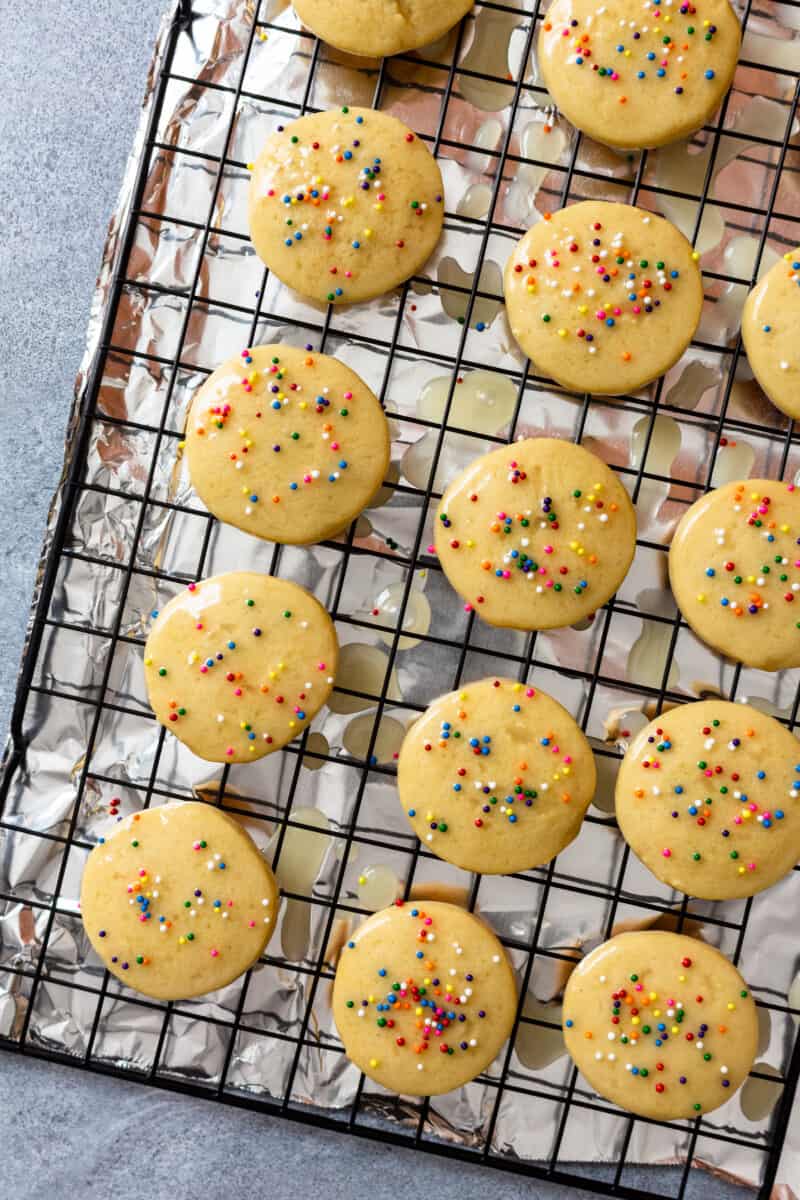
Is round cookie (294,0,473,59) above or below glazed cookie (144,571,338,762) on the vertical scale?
above

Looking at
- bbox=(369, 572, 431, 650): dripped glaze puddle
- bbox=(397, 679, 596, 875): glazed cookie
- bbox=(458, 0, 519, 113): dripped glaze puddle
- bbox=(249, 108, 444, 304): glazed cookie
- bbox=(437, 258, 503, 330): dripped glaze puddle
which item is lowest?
bbox=(397, 679, 596, 875): glazed cookie

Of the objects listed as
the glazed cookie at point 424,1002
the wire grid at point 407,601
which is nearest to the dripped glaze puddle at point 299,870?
the wire grid at point 407,601

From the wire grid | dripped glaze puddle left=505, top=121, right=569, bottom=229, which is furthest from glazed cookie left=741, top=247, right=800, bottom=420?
dripped glaze puddle left=505, top=121, right=569, bottom=229

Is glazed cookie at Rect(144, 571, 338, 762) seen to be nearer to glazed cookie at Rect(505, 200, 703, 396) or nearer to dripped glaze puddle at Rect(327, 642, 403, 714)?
dripped glaze puddle at Rect(327, 642, 403, 714)

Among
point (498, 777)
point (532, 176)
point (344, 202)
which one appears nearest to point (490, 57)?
point (532, 176)

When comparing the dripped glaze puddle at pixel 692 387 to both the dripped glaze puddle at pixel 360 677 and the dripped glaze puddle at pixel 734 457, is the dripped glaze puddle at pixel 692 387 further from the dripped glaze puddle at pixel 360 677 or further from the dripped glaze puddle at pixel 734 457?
the dripped glaze puddle at pixel 360 677

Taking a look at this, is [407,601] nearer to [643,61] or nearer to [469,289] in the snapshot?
[469,289]

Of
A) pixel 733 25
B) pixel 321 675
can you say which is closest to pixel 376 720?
pixel 321 675
